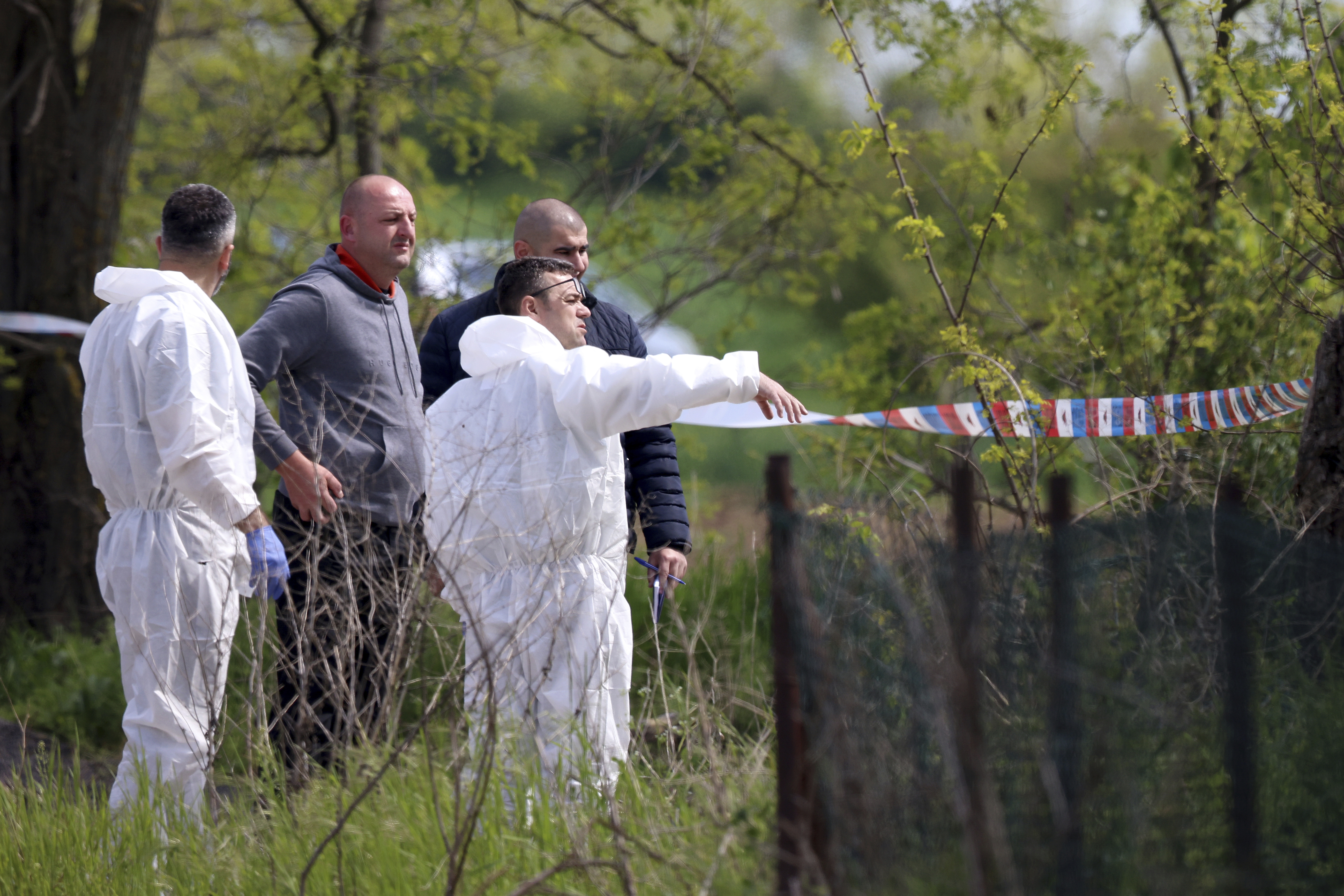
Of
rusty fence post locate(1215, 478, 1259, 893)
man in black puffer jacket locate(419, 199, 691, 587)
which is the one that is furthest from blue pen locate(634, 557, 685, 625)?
rusty fence post locate(1215, 478, 1259, 893)

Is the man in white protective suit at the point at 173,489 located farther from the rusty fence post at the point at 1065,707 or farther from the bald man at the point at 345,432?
the rusty fence post at the point at 1065,707

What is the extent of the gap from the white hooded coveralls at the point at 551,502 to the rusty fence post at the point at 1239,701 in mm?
1304

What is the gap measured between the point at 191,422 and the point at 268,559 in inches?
16.2

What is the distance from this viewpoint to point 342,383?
412 cm

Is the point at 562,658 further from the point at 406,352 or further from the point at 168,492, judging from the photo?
the point at 406,352

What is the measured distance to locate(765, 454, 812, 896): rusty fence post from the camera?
6.89 feet

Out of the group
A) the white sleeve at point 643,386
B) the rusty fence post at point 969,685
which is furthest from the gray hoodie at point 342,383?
the rusty fence post at point 969,685

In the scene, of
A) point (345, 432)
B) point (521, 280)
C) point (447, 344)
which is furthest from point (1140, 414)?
point (345, 432)

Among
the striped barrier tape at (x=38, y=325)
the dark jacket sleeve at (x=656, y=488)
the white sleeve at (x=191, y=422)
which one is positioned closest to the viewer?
the white sleeve at (x=191, y=422)

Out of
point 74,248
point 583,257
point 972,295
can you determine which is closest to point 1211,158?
point 583,257

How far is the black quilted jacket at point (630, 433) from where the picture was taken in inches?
147

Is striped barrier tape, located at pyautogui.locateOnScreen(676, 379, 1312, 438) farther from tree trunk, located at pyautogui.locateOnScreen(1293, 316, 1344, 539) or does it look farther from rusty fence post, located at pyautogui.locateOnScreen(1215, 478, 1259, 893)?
rusty fence post, located at pyautogui.locateOnScreen(1215, 478, 1259, 893)

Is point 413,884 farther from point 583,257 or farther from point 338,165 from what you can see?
point 338,165

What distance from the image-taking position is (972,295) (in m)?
7.13
